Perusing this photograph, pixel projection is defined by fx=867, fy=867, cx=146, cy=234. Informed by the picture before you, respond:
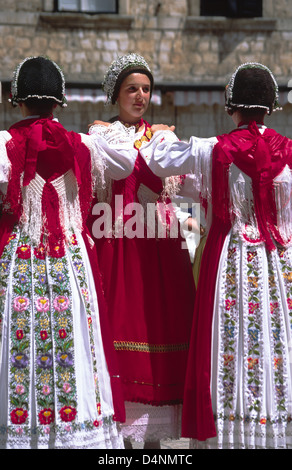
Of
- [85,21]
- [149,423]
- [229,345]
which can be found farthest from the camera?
[85,21]

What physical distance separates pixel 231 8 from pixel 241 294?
36.0 ft

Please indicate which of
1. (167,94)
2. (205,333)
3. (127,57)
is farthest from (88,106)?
(205,333)

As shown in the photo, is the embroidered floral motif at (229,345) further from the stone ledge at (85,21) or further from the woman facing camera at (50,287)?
the stone ledge at (85,21)

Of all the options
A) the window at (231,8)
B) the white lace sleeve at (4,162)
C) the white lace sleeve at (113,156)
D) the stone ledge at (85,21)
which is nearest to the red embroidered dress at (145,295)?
the white lace sleeve at (113,156)

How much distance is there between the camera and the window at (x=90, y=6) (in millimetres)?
14047

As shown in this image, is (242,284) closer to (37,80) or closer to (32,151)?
(32,151)

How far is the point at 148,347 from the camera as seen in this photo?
14.9 ft

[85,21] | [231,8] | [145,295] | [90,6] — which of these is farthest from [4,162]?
[231,8]

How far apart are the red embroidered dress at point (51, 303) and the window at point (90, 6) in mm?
10346

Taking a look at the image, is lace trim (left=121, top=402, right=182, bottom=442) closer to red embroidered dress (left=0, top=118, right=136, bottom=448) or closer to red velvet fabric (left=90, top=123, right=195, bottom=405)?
red velvet fabric (left=90, top=123, right=195, bottom=405)

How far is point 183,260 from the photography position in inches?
186

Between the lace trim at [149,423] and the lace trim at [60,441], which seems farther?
the lace trim at [149,423]
